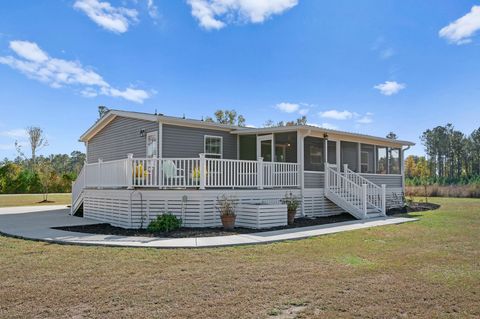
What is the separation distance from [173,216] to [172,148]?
3700 millimetres

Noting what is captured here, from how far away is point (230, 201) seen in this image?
397 inches

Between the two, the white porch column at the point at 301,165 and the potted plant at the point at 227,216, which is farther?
the white porch column at the point at 301,165

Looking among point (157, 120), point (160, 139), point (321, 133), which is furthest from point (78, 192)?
point (321, 133)

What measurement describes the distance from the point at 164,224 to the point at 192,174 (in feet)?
5.08

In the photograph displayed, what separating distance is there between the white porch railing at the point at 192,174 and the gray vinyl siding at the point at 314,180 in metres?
0.77

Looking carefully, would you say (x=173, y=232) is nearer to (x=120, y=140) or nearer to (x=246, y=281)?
(x=246, y=281)

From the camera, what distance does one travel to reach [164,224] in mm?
9258

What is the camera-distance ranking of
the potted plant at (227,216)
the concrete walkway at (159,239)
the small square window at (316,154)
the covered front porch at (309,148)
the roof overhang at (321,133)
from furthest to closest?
1. the small square window at (316,154)
2. the covered front porch at (309,148)
3. the roof overhang at (321,133)
4. the potted plant at (227,216)
5. the concrete walkway at (159,239)

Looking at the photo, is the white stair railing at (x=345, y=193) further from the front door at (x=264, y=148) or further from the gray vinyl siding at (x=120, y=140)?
the gray vinyl siding at (x=120, y=140)

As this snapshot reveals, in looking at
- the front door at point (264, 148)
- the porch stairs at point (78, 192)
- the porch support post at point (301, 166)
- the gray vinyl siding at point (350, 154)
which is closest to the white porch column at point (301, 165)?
the porch support post at point (301, 166)

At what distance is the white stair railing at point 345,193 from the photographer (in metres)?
12.6

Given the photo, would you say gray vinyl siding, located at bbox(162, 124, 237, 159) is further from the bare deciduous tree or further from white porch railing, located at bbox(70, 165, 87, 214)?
the bare deciduous tree

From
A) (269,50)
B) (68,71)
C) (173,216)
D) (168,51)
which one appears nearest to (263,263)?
(173,216)

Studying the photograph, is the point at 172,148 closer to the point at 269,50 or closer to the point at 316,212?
the point at 316,212
